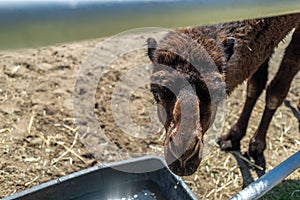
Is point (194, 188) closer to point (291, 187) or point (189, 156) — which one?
point (291, 187)

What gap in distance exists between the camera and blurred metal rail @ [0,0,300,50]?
36.4 inches

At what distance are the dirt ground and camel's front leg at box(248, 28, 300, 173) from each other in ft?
0.61

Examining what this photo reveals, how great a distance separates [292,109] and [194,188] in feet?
6.04

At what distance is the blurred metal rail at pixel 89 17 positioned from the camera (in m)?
0.93

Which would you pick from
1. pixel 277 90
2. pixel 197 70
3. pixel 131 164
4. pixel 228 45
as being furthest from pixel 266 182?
pixel 277 90

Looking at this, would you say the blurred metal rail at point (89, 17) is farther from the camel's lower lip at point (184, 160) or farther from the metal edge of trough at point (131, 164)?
the metal edge of trough at point (131, 164)

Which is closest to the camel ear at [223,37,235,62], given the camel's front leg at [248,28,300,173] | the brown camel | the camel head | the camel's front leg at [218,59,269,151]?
the brown camel

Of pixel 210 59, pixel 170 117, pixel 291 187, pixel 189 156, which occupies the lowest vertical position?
pixel 291 187

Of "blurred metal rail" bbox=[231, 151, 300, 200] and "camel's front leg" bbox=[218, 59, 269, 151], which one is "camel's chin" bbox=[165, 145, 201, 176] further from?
"camel's front leg" bbox=[218, 59, 269, 151]

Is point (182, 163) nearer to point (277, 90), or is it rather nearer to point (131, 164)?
point (131, 164)

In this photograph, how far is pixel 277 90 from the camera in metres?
4.40

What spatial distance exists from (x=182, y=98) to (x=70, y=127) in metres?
2.21

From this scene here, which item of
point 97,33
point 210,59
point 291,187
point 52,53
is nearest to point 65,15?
point 97,33

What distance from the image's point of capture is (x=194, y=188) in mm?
4305
